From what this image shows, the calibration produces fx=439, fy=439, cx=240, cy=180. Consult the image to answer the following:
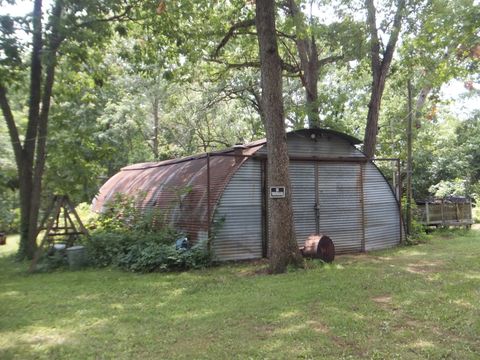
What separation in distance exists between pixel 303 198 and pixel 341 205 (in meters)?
1.32

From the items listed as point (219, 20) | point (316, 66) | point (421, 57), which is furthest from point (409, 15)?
point (219, 20)

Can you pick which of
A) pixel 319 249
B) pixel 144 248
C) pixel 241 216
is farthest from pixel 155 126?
pixel 319 249

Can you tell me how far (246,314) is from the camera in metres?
5.99

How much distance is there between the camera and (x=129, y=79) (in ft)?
92.8

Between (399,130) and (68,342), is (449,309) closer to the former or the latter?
(68,342)

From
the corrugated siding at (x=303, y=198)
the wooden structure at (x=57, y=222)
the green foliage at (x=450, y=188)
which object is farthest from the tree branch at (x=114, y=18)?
the green foliage at (x=450, y=188)

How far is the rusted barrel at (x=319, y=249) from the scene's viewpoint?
10.1 metres

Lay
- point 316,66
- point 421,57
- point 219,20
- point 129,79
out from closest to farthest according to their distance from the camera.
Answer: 1. point 421,57
2. point 219,20
3. point 316,66
4. point 129,79

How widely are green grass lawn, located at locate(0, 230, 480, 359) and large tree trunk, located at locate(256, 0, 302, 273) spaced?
0.62 meters

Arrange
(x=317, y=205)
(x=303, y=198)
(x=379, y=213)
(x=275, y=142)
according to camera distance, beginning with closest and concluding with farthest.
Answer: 1. (x=275, y=142)
2. (x=303, y=198)
3. (x=317, y=205)
4. (x=379, y=213)

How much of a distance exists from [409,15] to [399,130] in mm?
9428

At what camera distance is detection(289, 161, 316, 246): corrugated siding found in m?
11.7

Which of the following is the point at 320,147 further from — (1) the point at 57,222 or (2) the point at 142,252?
(1) the point at 57,222

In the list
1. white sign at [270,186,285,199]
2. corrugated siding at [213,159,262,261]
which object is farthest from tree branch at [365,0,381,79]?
white sign at [270,186,285,199]
